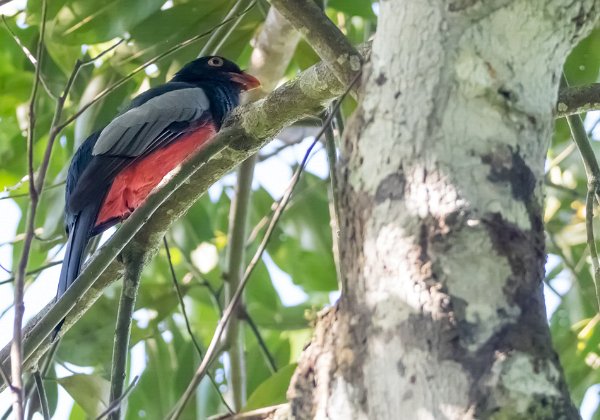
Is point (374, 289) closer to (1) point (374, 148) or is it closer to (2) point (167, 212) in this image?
(1) point (374, 148)

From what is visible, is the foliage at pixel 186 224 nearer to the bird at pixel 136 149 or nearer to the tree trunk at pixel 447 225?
the bird at pixel 136 149

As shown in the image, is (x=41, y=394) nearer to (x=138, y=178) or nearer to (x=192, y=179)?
(x=192, y=179)

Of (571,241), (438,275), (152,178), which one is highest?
(152,178)

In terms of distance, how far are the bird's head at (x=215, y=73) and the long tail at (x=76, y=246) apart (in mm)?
1253

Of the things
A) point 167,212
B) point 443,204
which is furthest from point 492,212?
point 167,212

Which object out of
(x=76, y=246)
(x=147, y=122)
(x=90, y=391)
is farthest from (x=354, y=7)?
(x=90, y=391)

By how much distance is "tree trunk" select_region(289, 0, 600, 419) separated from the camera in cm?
151

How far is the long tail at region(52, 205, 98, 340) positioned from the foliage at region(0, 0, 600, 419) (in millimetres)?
112

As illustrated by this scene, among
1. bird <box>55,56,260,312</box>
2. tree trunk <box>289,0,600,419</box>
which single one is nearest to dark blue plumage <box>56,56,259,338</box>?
bird <box>55,56,260,312</box>

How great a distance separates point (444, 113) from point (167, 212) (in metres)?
2.03

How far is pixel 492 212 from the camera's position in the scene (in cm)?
163

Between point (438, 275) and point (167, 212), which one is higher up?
point (167, 212)

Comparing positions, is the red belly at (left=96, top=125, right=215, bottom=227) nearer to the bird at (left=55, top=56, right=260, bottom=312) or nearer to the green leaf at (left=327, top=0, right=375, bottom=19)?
the bird at (left=55, top=56, right=260, bottom=312)

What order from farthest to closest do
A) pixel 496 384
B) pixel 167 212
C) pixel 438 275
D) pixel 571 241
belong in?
pixel 571 241 < pixel 167 212 < pixel 438 275 < pixel 496 384
